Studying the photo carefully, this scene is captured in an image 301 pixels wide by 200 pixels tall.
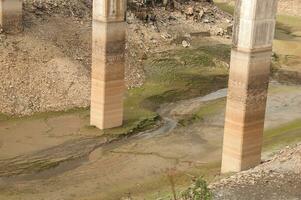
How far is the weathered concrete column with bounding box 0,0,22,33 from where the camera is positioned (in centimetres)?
3134

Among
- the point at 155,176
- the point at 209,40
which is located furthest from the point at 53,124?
the point at 209,40

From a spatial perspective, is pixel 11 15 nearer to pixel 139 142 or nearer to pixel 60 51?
pixel 60 51

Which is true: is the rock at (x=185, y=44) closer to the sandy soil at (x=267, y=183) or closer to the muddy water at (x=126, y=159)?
the muddy water at (x=126, y=159)

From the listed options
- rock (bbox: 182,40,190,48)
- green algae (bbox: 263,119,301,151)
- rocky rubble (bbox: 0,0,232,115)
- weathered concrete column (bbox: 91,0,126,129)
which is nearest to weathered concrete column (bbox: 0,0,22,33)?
rocky rubble (bbox: 0,0,232,115)

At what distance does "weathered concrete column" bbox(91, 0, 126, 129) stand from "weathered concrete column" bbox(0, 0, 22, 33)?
24.1 ft

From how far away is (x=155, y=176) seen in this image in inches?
892

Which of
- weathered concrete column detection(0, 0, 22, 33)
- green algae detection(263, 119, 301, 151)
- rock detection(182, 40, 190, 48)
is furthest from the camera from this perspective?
rock detection(182, 40, 190, 48)

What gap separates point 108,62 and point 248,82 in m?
7.70

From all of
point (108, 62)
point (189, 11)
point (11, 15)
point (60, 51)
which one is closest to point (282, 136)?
point (108, 62)

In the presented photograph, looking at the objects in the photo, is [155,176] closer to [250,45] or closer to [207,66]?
[250,45]

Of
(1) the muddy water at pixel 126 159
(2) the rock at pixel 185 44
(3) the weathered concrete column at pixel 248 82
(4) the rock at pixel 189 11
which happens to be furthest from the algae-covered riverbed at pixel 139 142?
(4) the rock at pixel 189 11

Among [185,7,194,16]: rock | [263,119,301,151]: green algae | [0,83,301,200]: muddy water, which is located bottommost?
[0,83,301,200]: muddy water

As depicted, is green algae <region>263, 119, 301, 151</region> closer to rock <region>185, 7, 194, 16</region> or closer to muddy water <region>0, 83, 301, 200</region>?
muddy water <region>0, 83, 301, 200</region>

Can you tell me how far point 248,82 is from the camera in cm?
2114
